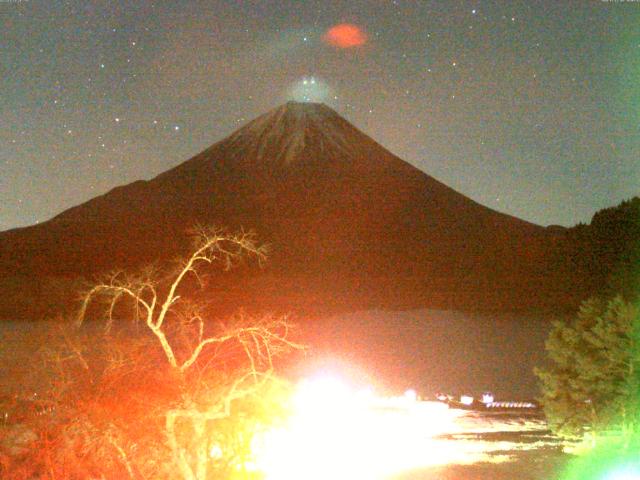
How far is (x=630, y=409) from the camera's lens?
50.4 ft

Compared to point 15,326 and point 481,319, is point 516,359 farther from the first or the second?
point 15,326

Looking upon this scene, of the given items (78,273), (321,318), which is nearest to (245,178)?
(78,273)

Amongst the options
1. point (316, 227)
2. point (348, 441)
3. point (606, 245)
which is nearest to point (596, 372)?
point (348, 441)

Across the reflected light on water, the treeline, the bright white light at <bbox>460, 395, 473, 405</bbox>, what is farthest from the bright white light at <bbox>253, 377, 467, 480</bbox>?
the treeline

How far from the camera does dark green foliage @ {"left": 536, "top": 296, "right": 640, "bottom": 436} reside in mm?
15633

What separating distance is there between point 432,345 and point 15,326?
73.4ft

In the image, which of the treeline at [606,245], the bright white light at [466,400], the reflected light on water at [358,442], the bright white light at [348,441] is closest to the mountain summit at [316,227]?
the treeline at [606,245]

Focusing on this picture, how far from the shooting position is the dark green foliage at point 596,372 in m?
15.6

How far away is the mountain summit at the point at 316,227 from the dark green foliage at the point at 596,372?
114 feet

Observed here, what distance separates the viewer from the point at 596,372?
53.8ft

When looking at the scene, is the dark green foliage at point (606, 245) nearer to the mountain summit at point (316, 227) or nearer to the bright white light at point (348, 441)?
the bright white light at point (348, 441)

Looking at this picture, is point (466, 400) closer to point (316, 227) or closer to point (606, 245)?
point (606, 245)

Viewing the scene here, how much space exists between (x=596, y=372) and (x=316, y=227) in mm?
71678

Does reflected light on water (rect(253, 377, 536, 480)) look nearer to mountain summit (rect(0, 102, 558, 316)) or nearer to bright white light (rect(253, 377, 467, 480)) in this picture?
bright white light (rect(253, 377, 467, 480))
